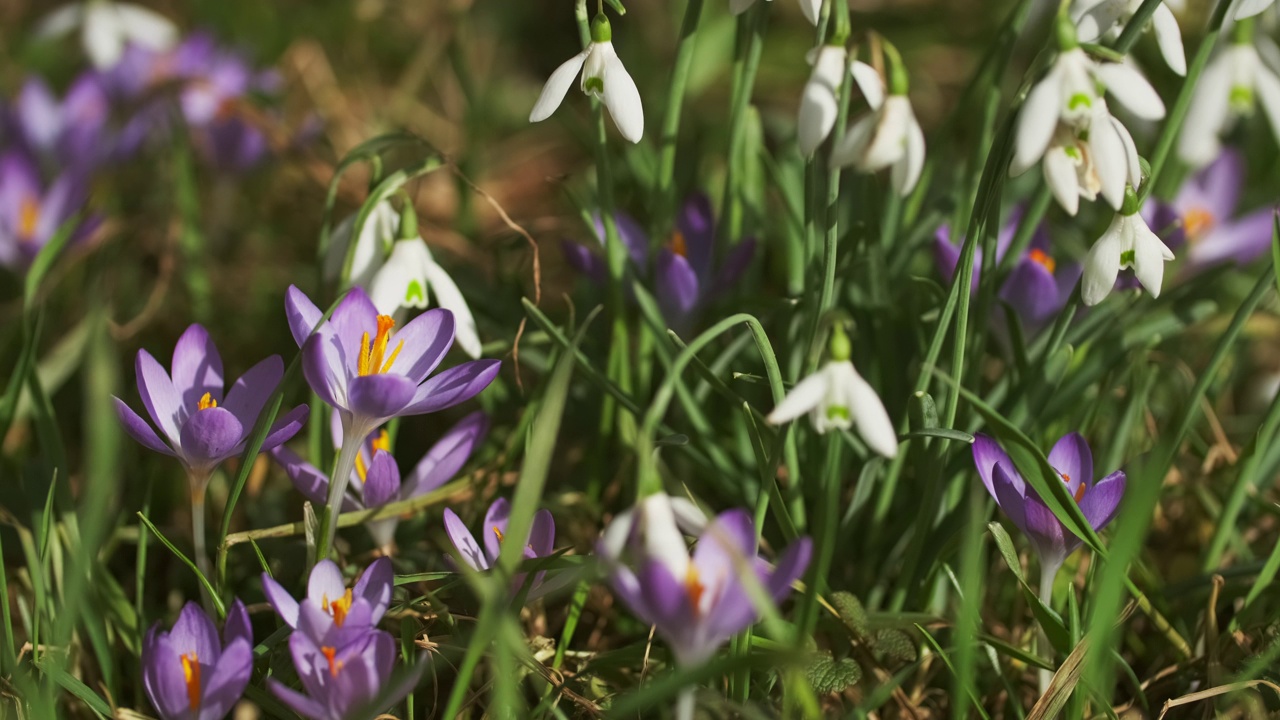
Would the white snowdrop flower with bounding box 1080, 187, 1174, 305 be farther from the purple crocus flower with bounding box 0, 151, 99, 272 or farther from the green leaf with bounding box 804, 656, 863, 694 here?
the purple crocus flower with bounding box 0, 151, 99, 272

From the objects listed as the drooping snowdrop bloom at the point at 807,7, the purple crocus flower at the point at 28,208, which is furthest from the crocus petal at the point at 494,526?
the purple crocus flower at the point at 28,208

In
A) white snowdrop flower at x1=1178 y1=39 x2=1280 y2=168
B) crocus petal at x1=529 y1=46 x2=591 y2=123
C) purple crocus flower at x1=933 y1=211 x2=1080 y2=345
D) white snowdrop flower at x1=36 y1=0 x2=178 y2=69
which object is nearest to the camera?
crocus petal at x1=529 y1=46 x2=591 y2=123

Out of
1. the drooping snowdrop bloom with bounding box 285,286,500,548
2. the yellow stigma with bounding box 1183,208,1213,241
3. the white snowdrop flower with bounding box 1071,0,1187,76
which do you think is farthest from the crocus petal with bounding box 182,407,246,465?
the yellow stigma with bounding box 1183,208,1213,241

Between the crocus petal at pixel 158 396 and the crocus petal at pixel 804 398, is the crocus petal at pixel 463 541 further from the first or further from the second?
the crocus petal at pixel 804 398

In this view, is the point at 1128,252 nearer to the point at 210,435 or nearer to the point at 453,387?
the point at 453,387

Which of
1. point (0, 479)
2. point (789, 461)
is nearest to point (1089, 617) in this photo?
point (789, 461)

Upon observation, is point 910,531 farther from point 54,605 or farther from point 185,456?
point 54,605

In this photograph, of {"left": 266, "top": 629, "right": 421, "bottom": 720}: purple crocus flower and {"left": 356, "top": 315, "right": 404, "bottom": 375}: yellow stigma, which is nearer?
{"left": 266, "top": 629, "right": 421, "bottom": 720}: purple crocus flower
